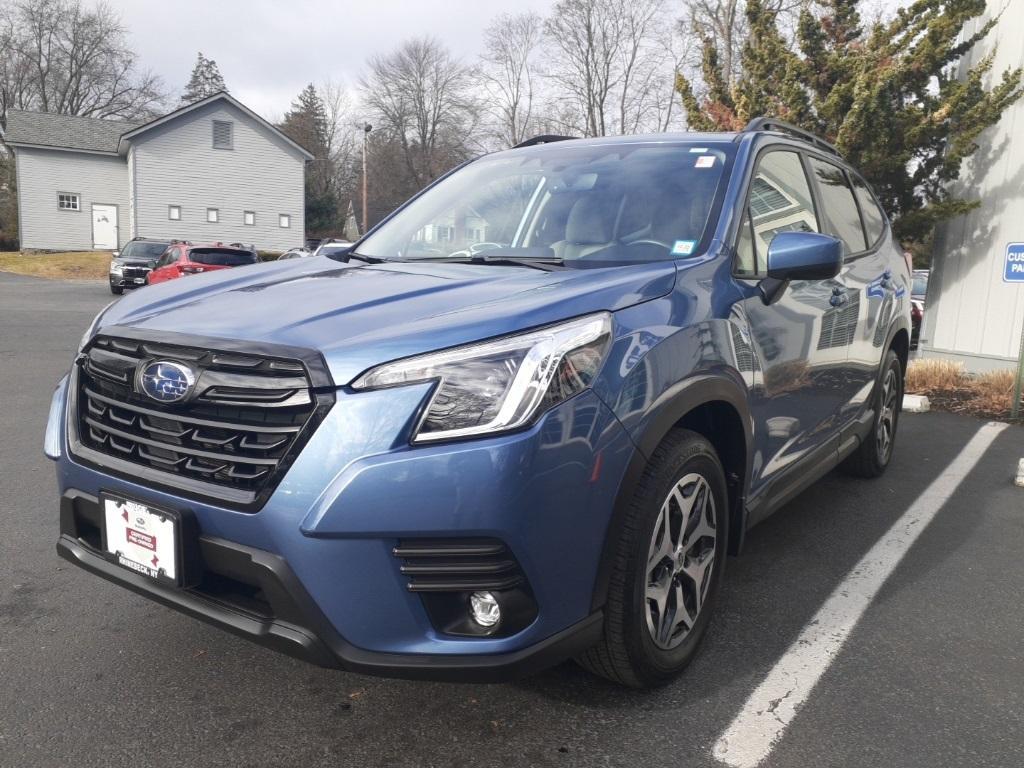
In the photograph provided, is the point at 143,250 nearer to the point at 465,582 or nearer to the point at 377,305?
the point at 377,305

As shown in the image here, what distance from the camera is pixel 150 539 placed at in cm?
213

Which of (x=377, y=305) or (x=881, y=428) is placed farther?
(x=881, y=428)

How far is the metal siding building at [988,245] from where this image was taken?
28.9 ft

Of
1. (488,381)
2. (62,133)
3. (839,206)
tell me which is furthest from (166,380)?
(62,133)

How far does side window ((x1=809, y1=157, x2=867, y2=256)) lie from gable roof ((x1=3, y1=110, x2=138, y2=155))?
39.3 m

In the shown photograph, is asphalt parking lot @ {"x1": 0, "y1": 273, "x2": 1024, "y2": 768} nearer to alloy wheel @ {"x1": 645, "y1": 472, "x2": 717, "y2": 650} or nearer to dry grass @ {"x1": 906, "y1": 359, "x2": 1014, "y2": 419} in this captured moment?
alloy wheel @ {"x1": 645, "y1": 472, "x2": 717, "y2": 650}

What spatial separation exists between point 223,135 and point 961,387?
3472 cm

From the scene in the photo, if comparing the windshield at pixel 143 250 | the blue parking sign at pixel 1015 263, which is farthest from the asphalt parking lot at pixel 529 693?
the windshield at pixel 143 250

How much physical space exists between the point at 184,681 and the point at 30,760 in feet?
1.59

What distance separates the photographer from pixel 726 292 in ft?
8.93

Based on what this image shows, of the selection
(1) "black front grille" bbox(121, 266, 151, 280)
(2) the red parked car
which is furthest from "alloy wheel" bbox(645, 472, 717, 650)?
(1) "black front grille" bbox(121, 266, 151, 280)

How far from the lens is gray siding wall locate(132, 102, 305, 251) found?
115 ft

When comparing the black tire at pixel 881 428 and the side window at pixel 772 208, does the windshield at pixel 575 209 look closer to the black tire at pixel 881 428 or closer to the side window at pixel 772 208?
the side window at pixel 772 208

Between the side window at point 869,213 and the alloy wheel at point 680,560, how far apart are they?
8.23 ft
